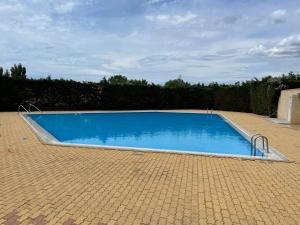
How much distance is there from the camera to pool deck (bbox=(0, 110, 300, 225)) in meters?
4.30

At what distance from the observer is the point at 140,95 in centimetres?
2853

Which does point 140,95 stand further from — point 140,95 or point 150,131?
point 150,131

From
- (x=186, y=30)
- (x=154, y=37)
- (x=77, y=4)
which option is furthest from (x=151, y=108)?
(x=77, y=4)

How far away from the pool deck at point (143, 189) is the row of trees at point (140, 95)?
15.3 m

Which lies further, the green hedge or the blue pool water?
the green hedge

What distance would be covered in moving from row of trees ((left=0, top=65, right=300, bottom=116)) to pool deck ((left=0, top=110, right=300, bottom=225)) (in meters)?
15.3

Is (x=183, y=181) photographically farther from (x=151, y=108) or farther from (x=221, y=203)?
(x=151, y=108)

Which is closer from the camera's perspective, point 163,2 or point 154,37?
point 163,2

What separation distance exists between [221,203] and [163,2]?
14.1 m

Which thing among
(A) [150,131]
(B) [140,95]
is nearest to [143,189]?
(A) [150,131]

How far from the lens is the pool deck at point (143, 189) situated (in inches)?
169

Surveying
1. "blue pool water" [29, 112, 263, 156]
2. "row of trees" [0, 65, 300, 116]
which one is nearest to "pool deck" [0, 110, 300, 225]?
"blue pool water" [29, 112, 263, 156]

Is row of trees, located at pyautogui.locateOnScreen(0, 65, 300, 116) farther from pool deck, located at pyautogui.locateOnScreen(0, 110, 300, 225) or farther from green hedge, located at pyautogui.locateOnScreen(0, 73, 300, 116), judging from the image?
pool deck, located at pyautogui.locateOnScreen(0, 110, 300, 225)

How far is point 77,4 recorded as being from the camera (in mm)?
16672
